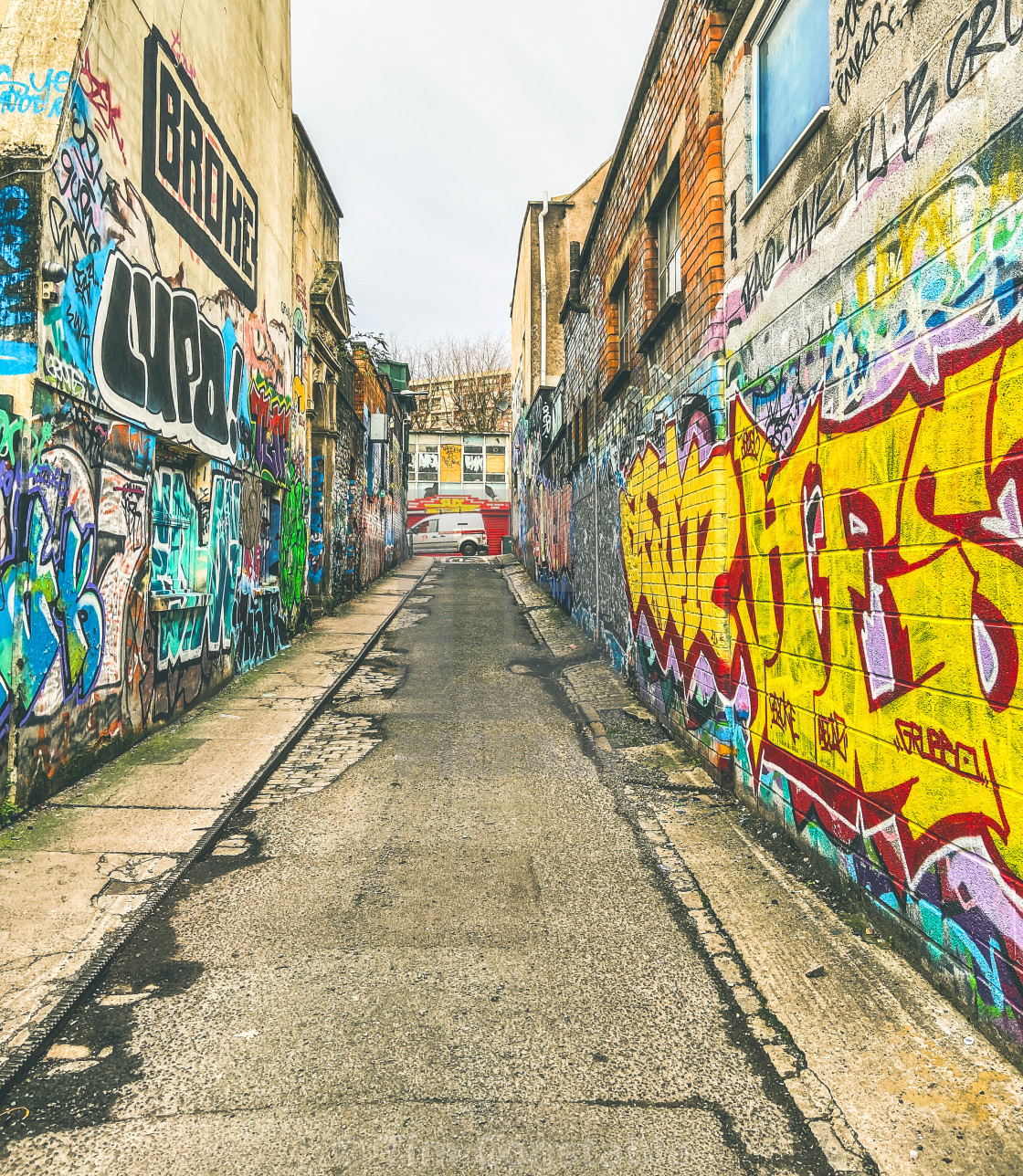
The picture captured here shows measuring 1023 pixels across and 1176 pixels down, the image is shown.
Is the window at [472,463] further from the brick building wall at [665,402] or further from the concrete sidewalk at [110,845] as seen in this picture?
the concrete sidewalk at [110,845]

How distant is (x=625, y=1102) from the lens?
212 centimetres

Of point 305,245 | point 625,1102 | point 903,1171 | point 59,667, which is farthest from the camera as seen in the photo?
point 305,245

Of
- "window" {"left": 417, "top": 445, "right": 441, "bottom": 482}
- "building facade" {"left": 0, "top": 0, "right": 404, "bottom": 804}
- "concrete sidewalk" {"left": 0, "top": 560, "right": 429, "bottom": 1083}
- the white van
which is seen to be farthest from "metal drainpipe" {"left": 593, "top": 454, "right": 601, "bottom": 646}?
"window" {"left": 417, "top": 445, "right": 441, "bottom": 482}

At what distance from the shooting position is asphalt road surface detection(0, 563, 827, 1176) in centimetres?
198

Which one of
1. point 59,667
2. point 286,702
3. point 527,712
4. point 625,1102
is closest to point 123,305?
point 59,667

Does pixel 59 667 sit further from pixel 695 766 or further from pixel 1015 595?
pixel 1015 595

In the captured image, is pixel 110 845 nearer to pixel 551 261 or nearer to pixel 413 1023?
pixel 413 1023

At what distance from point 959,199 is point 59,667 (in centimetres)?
499

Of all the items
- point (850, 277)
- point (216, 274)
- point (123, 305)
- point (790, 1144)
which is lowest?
point (790, 1144)

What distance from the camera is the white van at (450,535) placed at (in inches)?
1208

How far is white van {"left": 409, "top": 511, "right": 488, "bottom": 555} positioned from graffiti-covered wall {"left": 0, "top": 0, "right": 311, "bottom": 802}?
21858 millimetres

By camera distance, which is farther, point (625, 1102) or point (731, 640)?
point (731, 640)

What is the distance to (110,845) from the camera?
383cm

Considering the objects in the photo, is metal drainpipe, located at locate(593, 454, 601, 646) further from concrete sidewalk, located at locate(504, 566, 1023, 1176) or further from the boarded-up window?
the boarded-up window
